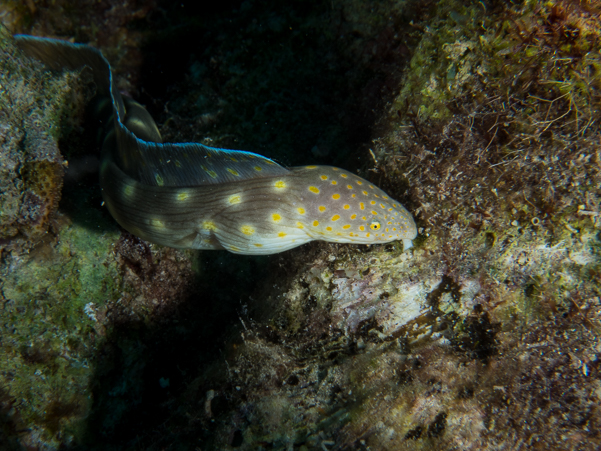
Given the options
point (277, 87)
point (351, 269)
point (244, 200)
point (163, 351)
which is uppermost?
point (277, 87)

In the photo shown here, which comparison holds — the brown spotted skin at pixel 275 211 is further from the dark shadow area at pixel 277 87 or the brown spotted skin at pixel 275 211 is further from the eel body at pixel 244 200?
the dark shadow area at pixel 277 87

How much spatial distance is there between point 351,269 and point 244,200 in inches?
50.0

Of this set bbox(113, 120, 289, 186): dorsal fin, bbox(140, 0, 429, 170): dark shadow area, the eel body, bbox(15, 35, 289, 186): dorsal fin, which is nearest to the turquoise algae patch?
the eel body

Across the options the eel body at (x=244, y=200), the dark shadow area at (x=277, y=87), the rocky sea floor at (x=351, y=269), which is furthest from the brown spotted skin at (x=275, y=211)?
the dark shadow area at (x=277, y=87)

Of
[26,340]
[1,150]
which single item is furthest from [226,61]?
[26,340]

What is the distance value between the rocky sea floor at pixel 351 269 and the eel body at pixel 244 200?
0.37 metres

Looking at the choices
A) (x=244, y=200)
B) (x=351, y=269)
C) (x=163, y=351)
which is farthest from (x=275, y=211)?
(x=163, y=351)

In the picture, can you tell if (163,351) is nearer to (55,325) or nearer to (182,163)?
(55,325)

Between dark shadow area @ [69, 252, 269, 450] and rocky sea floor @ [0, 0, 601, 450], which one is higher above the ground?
rocky sea floor @ [0, 0, 601, 450]

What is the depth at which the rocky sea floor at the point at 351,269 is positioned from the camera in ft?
7.64

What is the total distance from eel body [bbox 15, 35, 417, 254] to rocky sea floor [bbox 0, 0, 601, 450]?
1.20 ft

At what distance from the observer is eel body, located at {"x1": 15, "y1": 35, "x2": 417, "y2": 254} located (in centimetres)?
278

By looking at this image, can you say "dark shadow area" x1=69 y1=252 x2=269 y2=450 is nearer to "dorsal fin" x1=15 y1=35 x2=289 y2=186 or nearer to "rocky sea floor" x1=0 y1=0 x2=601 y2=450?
"rocky sea floor" x1=0 y1=0 x2=601 y2=450

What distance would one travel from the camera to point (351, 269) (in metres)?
2.94
